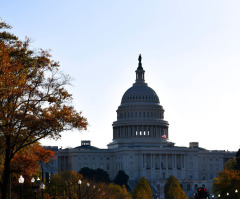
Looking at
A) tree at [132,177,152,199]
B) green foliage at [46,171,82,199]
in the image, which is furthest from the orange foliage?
tree at [132,177,152,199]

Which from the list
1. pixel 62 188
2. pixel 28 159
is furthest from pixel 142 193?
pixel 28 159

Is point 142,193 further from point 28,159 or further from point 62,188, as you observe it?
point 28,159

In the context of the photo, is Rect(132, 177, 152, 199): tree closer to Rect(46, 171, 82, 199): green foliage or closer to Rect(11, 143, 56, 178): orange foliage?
Rect(46, 171, 82, 199): green foliage

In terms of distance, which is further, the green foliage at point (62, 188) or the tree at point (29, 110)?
the green foliage at point (62, 188)

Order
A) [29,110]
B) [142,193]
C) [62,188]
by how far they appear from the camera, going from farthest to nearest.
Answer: [142,193]
[62,188]
[29,110]

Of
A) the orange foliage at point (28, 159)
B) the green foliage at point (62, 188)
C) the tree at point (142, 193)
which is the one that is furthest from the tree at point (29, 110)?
the tree at point (142, 193)

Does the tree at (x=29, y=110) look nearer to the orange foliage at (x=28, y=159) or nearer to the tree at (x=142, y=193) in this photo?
the orange foliage at (x=28, y=159)

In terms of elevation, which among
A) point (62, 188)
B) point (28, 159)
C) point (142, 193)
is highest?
point (142, 193)

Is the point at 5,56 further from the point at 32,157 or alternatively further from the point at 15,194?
the point at 15,194

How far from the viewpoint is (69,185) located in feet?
325

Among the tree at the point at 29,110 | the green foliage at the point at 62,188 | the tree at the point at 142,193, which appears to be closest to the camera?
the tree at the point at 29,110

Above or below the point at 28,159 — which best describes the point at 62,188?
below

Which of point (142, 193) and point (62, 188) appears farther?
point (142, 193)

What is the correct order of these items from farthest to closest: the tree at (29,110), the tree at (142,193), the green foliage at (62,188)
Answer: the tree at (142,193) → the green foliage at (62,188) → the tree at (29,110)
